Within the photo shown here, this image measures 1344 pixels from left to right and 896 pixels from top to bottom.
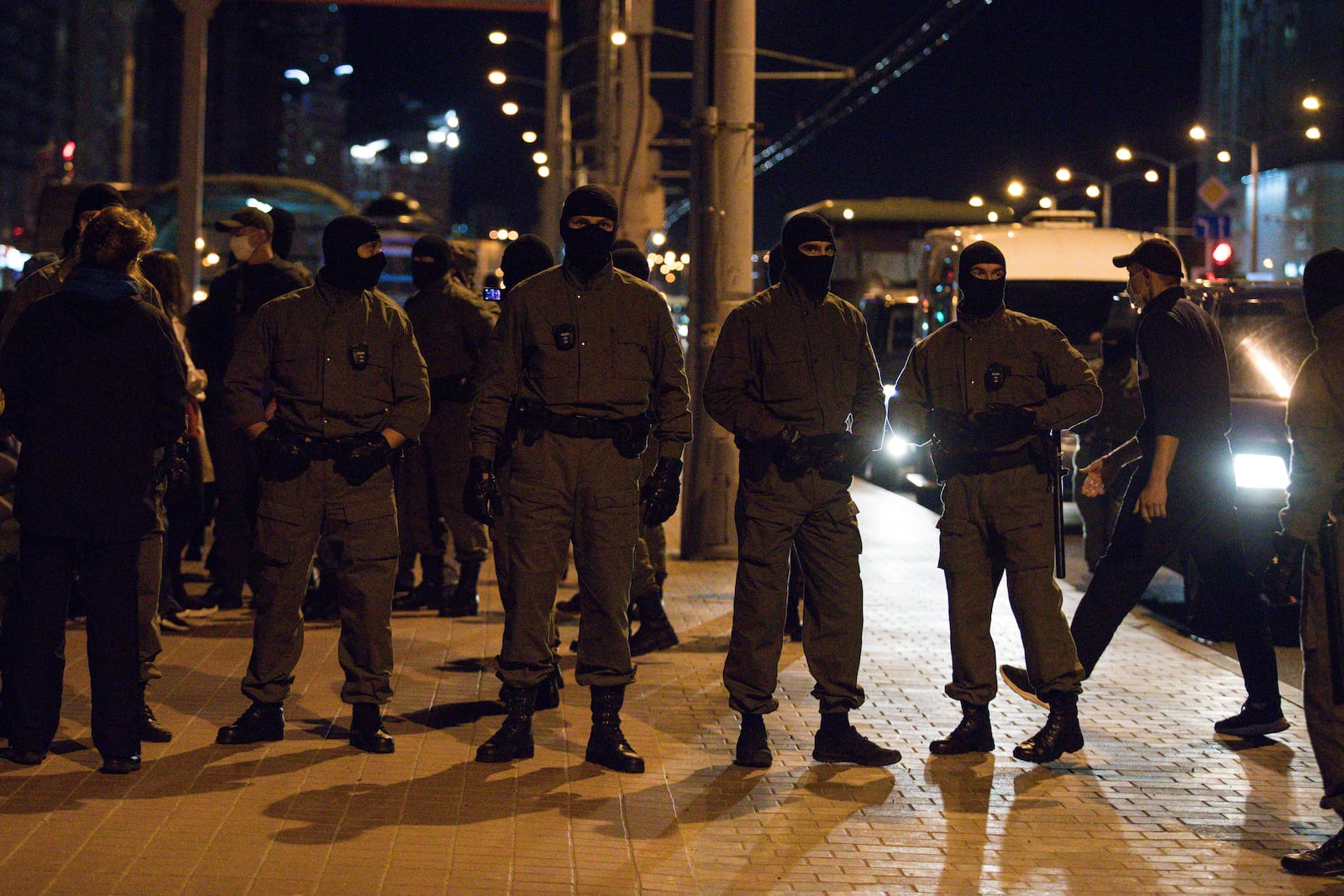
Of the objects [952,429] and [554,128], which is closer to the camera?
[952,429]

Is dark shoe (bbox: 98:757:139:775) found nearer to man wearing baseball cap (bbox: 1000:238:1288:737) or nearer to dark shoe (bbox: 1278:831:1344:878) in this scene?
man wearing baseball cap (bbox: 1000:238:1288:737)

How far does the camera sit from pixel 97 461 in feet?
19.7

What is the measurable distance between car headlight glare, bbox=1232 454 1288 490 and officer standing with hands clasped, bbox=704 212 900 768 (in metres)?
4.00

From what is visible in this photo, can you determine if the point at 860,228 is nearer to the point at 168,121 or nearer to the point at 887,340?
the point at 887,340

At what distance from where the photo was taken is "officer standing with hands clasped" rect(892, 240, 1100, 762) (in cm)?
666

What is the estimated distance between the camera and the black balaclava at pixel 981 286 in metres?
6.72

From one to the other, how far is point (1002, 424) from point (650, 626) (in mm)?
2801

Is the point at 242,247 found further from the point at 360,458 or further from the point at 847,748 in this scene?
the point at 847,748

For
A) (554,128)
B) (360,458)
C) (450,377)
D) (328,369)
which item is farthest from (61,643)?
(554,128)

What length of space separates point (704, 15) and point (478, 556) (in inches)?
199

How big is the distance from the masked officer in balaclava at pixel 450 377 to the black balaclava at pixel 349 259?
309 centimetres

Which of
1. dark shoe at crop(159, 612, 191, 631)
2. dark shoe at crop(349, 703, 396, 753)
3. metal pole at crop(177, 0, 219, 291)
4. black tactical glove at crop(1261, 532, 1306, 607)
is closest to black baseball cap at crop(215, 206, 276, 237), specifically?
dark shoe at crop(159, 612, 191, 631)

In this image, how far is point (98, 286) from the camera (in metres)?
6.03

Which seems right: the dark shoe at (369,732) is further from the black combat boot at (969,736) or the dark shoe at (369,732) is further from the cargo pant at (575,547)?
the black combat boot at (969,736)
